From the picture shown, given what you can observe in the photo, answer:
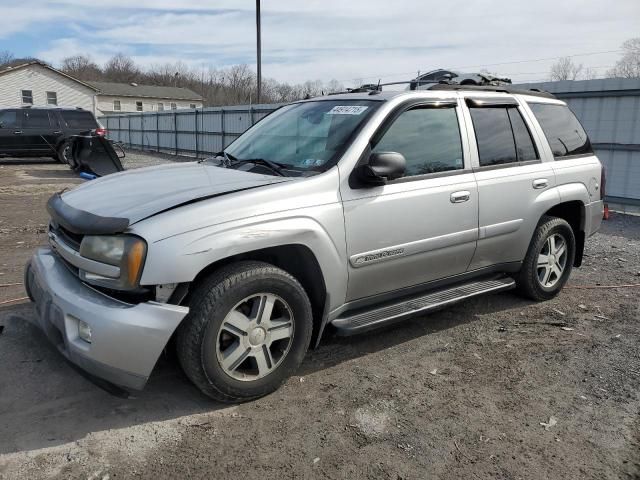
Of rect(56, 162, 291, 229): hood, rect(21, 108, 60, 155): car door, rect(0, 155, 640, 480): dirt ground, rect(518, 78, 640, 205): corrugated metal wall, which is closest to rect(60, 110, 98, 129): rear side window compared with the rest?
rect(21, 108, 60, 155): car door

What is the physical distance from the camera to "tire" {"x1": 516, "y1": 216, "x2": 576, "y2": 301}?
4758mm

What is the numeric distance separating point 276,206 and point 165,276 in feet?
2.49

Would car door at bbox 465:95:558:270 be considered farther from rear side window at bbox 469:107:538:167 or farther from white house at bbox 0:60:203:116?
white house at bbox 0:60:203:116

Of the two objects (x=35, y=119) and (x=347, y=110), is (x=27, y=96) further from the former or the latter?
(x=347, y=110)

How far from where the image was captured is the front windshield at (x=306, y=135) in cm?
361

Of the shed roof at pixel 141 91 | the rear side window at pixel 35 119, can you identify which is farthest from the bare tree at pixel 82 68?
the rear side window at pixel 35 119

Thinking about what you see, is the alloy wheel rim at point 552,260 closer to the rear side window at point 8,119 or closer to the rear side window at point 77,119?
the rear side window at point 77,119

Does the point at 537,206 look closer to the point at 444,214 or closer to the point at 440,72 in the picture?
the point at 444,214

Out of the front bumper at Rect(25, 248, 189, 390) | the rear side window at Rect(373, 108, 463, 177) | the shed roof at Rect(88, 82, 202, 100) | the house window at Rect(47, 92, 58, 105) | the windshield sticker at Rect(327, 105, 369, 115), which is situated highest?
the shed roof at Rect(88, 82, 202, 100)

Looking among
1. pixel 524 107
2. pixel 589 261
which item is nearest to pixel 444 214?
pixel 524 107

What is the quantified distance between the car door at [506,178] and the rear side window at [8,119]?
59.7 feet

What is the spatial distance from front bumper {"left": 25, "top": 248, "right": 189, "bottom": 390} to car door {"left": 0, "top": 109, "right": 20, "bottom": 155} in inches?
713

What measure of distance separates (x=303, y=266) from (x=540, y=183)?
2426 mm

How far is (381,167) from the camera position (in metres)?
3.39
